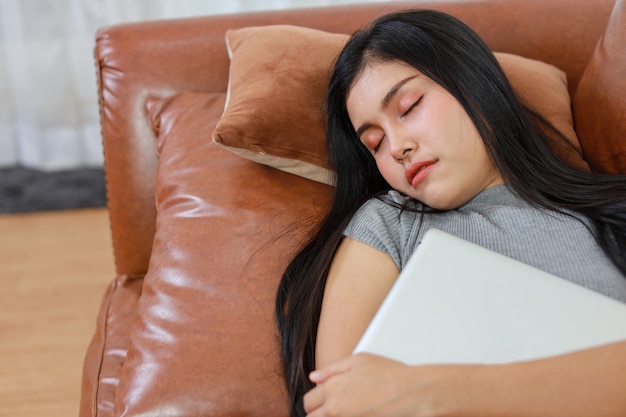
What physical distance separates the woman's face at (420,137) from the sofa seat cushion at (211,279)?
173 millimetres

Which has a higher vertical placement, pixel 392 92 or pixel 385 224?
pixel 392 92

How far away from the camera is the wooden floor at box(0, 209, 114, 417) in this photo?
2008 mm

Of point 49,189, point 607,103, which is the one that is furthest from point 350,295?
point 49,189

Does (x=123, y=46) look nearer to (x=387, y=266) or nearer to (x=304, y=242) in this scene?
(x=304, y=242)

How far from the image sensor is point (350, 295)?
1.26m

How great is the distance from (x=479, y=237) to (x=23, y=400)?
123cm

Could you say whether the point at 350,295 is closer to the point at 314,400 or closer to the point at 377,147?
the point at 314,400

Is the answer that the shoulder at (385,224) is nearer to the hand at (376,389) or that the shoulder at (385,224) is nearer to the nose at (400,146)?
the nose at (400,146)

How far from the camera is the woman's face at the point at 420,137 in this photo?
4.42ft

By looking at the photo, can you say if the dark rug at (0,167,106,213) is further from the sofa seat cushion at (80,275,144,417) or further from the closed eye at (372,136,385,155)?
the closed eye at (372,136,385,155)

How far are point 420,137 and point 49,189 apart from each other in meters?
1.91

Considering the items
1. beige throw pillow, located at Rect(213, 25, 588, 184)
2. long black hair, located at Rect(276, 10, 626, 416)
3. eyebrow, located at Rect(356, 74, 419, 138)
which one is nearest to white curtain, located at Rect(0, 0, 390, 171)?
beige throw pillow, located at Rect(213, 25, 588, 184)

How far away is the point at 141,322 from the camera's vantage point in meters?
1.40

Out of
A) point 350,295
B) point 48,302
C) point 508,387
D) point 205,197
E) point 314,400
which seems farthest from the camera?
point 48,302
